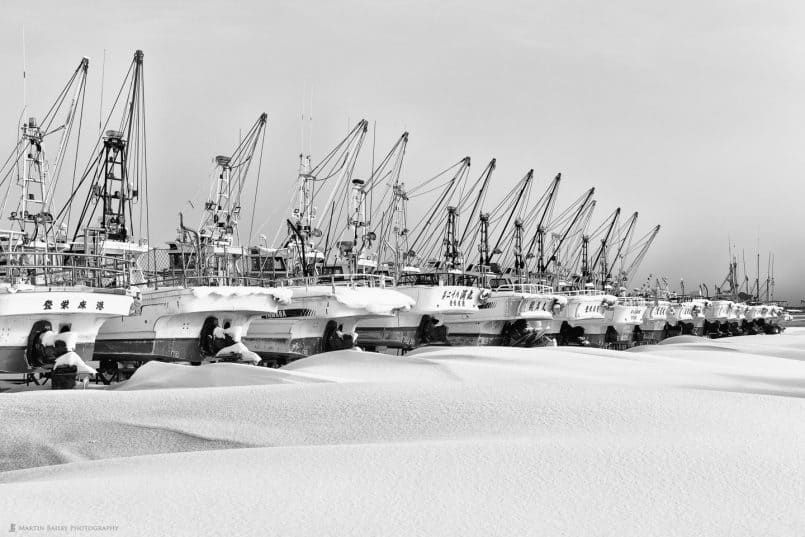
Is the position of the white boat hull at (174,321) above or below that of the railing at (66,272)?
below

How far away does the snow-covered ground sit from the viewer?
4.88 metres

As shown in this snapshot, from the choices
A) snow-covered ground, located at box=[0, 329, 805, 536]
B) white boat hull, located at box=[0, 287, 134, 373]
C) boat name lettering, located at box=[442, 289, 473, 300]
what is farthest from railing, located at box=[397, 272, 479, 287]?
snow-covered ground, located at box=[0, 329, 805, 536]

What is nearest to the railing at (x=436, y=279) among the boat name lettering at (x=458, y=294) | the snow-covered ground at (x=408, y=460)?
the boat name lettering at (x=458, y=294)

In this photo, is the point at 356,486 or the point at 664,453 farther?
the point at 664,453

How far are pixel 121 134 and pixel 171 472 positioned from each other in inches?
942

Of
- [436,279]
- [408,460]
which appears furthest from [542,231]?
[408,460]

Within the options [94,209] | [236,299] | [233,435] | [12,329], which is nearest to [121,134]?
[94,209]

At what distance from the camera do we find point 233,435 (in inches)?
313

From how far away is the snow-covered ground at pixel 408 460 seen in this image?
4875 millimetres

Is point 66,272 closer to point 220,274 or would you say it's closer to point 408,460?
point 220,274

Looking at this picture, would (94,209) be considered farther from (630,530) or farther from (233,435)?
(630,530)

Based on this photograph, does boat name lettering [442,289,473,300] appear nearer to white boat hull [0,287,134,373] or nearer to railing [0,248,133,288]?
railing [0,248,133,288]

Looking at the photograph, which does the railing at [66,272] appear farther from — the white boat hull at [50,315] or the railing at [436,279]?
the railing at [436,279]

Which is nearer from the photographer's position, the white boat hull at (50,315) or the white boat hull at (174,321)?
the white boat hull at (50,315)
